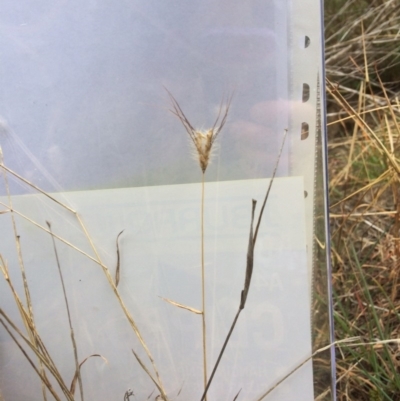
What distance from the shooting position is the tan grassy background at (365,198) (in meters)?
0.75

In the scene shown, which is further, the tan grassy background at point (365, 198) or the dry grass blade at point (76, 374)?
the tan grassy background at point (365, 198)

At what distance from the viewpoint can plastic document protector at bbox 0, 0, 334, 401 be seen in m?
0.68

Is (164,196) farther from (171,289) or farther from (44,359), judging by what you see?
(44,359)

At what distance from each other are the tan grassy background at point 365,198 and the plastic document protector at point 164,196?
4.8 inches

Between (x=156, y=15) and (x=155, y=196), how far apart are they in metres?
0.29

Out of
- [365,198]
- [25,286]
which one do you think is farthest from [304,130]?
[25,286]

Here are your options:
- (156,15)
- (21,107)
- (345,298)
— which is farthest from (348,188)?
(21,107)

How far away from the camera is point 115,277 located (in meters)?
0.69

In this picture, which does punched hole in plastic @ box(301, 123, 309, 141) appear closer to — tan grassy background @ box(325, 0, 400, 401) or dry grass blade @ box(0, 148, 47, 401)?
tan grassy background @ box(325, 0, 400, 401)

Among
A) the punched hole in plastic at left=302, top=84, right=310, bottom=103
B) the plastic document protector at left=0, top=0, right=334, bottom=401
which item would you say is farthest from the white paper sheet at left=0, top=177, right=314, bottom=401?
the punched hole in plastic at left=302, top=84, right=310, bottom=103

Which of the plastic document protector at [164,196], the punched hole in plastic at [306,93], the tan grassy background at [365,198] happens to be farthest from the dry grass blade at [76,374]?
the punched hole in plastic at [306,93]

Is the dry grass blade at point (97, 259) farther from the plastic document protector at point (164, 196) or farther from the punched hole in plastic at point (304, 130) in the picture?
the punched hole in plastic at point (304, 130)

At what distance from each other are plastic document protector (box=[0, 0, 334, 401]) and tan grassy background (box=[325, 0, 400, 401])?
0.40 ft

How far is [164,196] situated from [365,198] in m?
0.49
